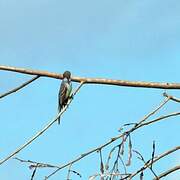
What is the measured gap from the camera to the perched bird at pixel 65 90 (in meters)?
5.70

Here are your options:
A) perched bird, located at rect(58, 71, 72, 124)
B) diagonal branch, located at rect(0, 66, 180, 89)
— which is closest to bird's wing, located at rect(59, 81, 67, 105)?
perched bird, located at rect(58, 71, 72, 124)

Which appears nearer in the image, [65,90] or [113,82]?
[113,82]

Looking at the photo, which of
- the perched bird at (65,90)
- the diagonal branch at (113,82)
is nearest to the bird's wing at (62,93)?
the perched bird at (65,90)

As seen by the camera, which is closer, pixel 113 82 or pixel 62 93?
pixel 113 82

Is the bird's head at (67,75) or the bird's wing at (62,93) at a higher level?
→ the bird's head at (67,75)

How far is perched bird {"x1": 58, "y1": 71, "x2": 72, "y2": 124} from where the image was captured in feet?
18.7

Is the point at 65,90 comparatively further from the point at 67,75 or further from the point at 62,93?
the point at 67,75

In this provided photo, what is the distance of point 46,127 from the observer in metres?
5.13

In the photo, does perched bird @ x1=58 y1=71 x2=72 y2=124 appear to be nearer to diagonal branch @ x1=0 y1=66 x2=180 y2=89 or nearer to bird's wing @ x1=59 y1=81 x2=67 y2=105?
bird's wing @ x1=59 y1=81 x2=67 y2=105

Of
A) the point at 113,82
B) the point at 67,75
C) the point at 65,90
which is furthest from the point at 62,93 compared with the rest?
the point at 113,82

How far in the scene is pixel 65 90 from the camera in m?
5.94

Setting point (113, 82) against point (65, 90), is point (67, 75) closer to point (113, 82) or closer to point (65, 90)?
point (65, 90)

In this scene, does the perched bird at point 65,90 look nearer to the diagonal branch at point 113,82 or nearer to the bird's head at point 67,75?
the bird's head at point 67,75

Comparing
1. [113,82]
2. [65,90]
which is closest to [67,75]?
[65,90]
